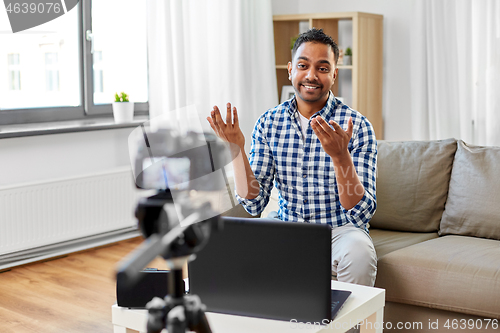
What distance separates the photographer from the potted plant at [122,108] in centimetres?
355

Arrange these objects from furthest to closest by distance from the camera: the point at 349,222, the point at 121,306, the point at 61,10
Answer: the point at 61,10 < the point at 349,222 < the point at 121,306

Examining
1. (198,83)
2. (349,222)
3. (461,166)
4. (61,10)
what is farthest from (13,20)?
(461,166)

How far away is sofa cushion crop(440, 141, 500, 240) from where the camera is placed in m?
2.16

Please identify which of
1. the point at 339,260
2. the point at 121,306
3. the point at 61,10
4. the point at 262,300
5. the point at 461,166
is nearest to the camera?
the point at 262,300

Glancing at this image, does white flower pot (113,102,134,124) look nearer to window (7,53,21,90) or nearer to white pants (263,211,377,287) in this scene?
window (7,53,21,90)

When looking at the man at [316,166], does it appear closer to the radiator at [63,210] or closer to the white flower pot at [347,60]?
the radiator at [63,210]

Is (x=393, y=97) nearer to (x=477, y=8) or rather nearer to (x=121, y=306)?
(x=477, y=8)

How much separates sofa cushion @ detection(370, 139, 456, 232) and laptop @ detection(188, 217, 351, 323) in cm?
119

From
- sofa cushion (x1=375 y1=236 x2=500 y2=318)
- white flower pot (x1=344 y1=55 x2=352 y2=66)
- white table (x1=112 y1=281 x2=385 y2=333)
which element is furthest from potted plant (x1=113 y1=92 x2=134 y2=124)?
white table (x1=112 y1=281 x2=385 y2=333)

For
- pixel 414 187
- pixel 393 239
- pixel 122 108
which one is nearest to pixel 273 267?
pixel 393 239

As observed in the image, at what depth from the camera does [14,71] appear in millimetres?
3264

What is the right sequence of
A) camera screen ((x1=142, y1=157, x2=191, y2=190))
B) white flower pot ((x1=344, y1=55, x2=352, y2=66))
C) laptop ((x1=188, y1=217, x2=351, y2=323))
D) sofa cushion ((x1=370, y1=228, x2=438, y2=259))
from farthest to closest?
white flower pot ((x1=344, y1=55, x2=352, y2=66))
sofa cushion ((x1=370, y1=228, x2=438, y2=259))
laptop ((x1=188, y1=217, x2=351, y2=323))
camera screen ((x1=142, y1=157, x2=191, y2=190))

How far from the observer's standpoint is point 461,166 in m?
2.27

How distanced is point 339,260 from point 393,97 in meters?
2.27
